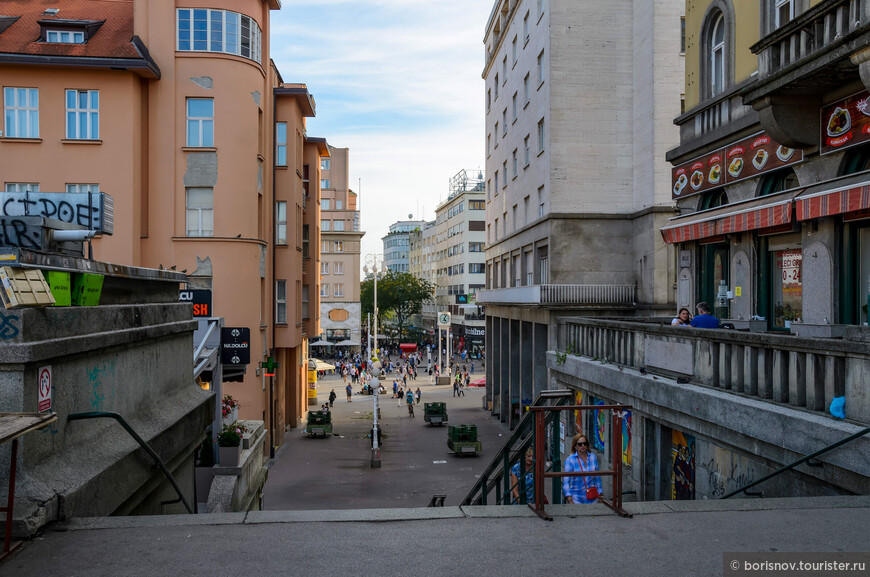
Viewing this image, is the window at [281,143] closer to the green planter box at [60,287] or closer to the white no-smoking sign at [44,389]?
the green planter box at [60,287]

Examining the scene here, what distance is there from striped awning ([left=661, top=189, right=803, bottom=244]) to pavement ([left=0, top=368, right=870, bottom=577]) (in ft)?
23.9

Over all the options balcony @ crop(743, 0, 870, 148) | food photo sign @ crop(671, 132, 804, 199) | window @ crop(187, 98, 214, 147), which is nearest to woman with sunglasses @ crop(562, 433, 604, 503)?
balcony @ crop(743, 0, 870, 148)

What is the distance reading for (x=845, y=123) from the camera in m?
11.5

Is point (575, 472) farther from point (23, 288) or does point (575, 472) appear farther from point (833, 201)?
point (833, 201)

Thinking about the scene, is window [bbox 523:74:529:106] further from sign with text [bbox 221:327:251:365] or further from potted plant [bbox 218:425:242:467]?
potted plant [bbox 218:425:242:467]

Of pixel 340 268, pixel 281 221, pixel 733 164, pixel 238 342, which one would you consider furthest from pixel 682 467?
pixel 340 268

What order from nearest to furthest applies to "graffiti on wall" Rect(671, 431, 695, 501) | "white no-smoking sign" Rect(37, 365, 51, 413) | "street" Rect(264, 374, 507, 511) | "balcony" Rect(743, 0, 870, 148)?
"white no-smoking sign" Rect(37, 365, 51, 413) → "balcony" Rect(743, 0, 870, 148) → "graffiti on wall" Rect(671, 431, 695, 501) → "street" Rect(264, 374, 507, 511)

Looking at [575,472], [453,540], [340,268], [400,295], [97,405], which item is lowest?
[453,540]

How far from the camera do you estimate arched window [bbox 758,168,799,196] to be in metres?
13.7

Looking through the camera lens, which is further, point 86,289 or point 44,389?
point 86,289

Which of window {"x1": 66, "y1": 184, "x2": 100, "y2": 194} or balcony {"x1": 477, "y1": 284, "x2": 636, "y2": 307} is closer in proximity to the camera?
window {"x1": 66, "y1": 184, "x2": 100, "y2": 194}

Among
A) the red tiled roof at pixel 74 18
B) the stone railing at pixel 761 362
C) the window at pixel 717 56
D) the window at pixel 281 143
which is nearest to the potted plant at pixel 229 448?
the stone railing at pixel 761 362

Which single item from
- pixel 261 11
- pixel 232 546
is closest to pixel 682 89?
pixel 261 11

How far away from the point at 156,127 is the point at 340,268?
175 ft
